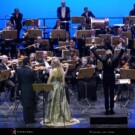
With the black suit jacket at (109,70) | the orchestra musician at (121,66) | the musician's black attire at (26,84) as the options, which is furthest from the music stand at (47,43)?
the musician's black attire at (26,84)

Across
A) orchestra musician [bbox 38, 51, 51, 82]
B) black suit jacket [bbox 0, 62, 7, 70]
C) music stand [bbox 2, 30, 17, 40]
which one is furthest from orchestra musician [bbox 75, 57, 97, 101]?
music stand [bbox 2, 30, 17, 40]

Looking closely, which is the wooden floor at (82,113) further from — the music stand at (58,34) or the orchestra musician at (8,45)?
the orchestra musician at (8,45)

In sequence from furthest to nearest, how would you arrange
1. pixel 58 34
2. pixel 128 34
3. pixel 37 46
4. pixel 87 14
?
pixel 87 14 → pixel 58 34 → pixel 128 34 → pixel 37 46

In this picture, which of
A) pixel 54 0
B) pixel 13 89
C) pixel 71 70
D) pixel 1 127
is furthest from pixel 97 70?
pixel 54 0

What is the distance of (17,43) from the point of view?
61.9 feet

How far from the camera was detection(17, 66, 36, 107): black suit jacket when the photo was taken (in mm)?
11008

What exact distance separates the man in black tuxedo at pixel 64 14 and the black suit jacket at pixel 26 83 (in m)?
8.43

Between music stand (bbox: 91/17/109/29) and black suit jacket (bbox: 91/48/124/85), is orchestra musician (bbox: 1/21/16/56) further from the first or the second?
black suit jacket (bbox: 91/48/124/85)

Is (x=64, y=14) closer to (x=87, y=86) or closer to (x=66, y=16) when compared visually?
(x=66, y=16)

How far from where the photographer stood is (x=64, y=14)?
19.3 m

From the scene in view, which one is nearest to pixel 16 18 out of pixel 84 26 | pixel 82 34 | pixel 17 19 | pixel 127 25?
pixel 17 19

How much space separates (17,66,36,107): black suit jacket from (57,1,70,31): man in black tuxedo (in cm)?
843

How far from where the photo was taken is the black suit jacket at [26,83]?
36.1ft

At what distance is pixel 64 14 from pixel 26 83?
8749 millimetres
